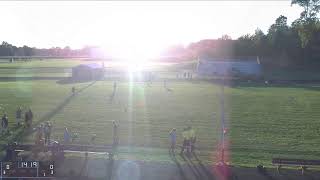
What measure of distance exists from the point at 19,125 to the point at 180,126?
35.2ft

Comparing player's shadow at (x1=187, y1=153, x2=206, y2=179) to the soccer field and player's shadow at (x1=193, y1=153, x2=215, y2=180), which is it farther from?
the soccer field

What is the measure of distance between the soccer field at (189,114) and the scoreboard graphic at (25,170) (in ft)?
28.8

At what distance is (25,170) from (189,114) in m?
23.4

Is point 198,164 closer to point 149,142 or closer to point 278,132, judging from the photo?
point 149,142

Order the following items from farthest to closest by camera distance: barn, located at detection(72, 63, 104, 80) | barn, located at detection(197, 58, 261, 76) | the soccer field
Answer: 1. barn, located at detection(197, 58, 261, 76)
2. barn, located at detection(72, 63, 104, 80)
3. the soccer field

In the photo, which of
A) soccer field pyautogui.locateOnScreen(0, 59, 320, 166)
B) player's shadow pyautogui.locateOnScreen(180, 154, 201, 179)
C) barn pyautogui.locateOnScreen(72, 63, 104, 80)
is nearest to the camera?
player's shadow pyautogui.locateOnScreen(180, 154, 201, 179)

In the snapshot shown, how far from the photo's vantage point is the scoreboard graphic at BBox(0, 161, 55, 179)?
19094 mm

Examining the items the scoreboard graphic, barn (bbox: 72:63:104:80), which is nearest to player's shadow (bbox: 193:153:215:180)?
the scoreboard graphic

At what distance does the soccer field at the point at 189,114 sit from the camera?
30.3 metres

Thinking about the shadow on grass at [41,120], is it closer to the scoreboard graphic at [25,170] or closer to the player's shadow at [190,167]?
the player's shadow at [190,167]

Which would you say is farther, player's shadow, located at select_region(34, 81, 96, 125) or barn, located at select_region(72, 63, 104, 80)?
barn, located at select_region(72, 63, 104, 80)

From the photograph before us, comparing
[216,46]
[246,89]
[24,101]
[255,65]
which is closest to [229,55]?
[216,46]

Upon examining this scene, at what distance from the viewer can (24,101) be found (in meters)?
48.7

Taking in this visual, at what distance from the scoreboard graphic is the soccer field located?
28.8 feet
